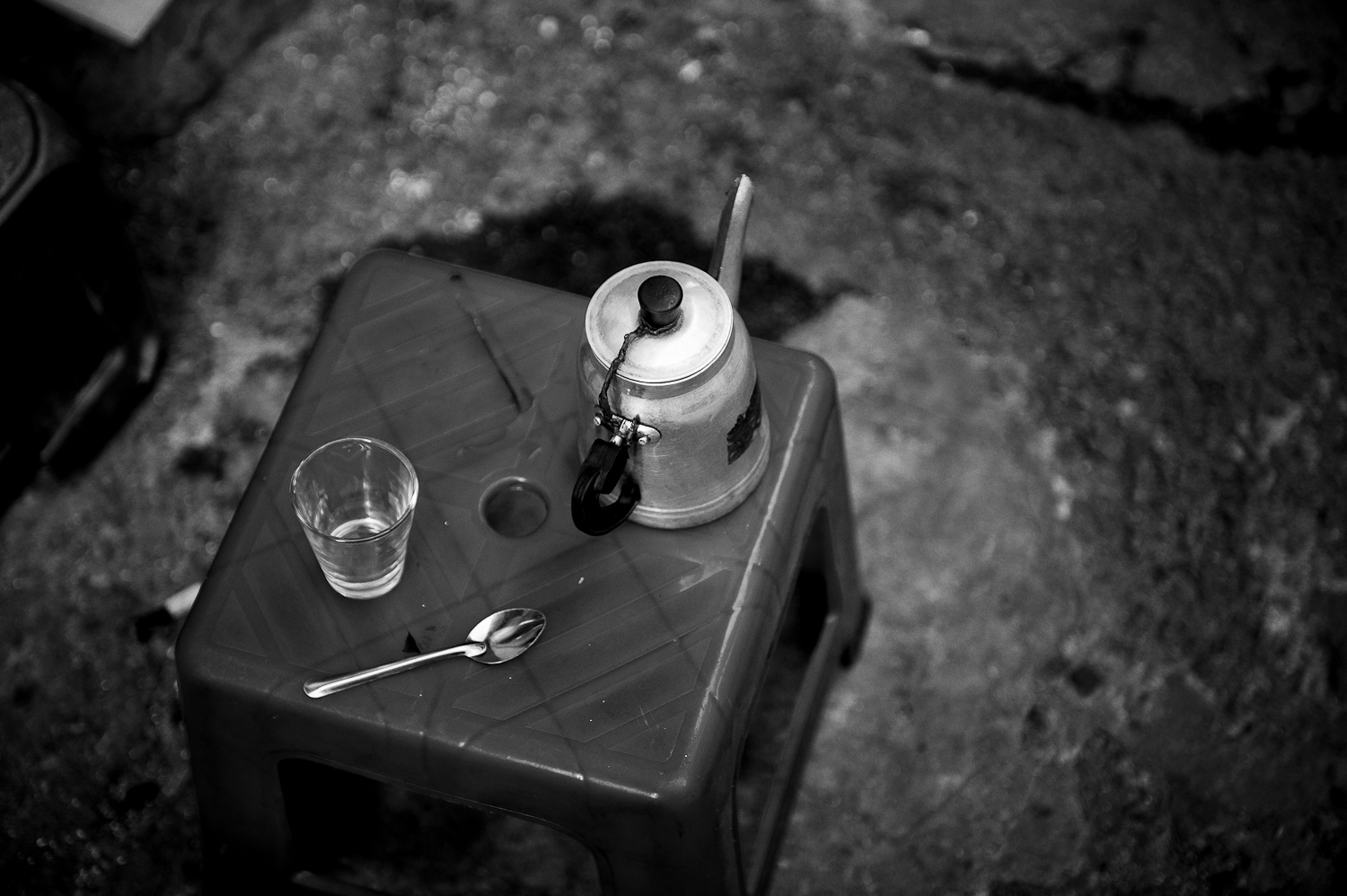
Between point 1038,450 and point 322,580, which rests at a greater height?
point 322,580

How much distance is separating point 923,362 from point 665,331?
127 centimetres

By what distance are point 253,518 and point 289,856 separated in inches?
19.9

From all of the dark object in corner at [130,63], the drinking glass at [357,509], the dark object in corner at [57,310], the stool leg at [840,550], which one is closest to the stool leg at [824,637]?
the stool leg at [840,550]

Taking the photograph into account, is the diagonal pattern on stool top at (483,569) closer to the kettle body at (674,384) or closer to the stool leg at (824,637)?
the kettle body at (674,384)

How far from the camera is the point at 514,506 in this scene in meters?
1.83

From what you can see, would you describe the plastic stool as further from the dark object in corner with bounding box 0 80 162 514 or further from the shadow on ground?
the shadow on ground

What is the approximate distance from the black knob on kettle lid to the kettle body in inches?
0.5

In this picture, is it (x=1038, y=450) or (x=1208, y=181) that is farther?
(x=1208, y=181)

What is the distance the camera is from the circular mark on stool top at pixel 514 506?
1812 mm

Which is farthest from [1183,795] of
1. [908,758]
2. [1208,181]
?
[1208,181]

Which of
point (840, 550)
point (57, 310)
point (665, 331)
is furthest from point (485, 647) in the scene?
point (57, 310)

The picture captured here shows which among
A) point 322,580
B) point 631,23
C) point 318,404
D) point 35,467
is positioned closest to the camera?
point 322,580

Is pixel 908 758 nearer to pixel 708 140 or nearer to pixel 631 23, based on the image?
pixel 708 140

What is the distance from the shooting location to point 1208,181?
2.87m
